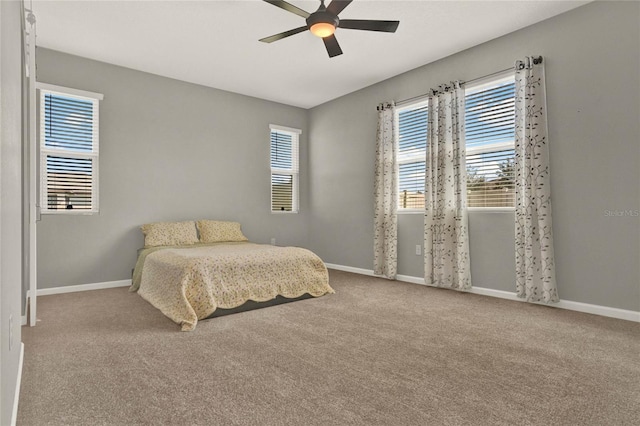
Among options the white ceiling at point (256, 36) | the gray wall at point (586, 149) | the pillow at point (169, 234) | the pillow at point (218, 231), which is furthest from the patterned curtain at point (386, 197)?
the pillow at point (169, 234)

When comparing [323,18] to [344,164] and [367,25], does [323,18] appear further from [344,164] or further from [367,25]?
[344,164]

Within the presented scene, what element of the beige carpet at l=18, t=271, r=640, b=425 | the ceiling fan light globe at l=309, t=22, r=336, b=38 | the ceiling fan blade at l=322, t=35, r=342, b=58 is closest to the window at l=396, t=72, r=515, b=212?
the beige carpet at l=18, t=271, r=640, b=425

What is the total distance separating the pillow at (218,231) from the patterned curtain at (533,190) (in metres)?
3.59

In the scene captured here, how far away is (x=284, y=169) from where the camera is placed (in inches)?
250

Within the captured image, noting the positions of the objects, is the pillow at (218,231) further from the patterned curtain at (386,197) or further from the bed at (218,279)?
the patterned curtain at (386,197)

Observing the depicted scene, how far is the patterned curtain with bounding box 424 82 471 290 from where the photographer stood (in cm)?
415

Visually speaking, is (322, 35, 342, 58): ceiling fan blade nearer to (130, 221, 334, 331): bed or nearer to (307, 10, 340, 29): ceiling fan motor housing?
(307, 10, 340, 29): ceiling fan motor housing

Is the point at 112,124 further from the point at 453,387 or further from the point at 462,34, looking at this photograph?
the point at 453,387

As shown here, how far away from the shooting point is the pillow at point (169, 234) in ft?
15.0

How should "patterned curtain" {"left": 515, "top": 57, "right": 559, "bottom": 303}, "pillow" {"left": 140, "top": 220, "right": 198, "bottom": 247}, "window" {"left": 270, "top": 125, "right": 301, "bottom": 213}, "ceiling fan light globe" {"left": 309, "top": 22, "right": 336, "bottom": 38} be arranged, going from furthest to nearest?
1. "window" {"left": 270, "top": 125, "right": 301, "bottom": 213}
2. "pillow" {"left": 140, "top": 220, "right": 198, "bottom": 247}
3. "patterned curtain" {"left": 515, "top": 57, "right": 559, "bottom": 303}
4. "ceiling fan light globe" {"left": 309, "top": 22, "right": 336, "bottom": 38}

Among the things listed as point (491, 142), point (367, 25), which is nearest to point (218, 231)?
point (367, 25)

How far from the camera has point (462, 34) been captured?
3867 millimetres

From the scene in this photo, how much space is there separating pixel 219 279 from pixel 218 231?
1915 millimetres

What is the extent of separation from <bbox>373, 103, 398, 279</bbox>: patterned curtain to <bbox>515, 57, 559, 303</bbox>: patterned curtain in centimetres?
163
